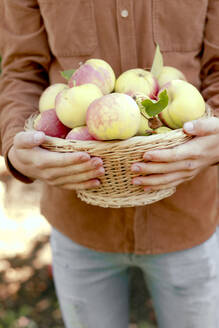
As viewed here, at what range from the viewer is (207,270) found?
1.27m

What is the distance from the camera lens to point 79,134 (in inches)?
39.1

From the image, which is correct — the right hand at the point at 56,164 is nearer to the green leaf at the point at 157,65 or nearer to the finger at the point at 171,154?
the finger at the point at 171,154

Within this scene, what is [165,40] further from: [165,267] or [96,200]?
[165,267]

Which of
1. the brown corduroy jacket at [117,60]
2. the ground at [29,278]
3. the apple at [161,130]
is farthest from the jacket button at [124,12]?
the ground at [29,278]

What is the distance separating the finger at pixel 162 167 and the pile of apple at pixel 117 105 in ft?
0.25

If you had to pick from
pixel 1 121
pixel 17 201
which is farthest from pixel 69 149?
pixel 17 201

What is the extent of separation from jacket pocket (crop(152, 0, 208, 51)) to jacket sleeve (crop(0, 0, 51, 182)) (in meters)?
0.37

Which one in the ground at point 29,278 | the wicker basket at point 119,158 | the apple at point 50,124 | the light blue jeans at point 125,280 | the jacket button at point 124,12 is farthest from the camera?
the ground at point 29,278

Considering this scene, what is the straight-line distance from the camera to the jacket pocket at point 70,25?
1.21 meters

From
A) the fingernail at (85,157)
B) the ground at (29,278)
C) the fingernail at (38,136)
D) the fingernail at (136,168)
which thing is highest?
the fingernail at (38,136)

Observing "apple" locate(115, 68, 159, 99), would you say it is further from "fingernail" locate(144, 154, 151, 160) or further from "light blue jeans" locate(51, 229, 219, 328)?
"light blue jeans" locate(51, 229, 219, 328)

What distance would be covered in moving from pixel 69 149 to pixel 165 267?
0.55 m

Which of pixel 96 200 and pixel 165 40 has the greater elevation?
pixel 165 40

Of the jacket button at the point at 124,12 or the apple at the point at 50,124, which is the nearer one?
the apple at the point at 50,124
